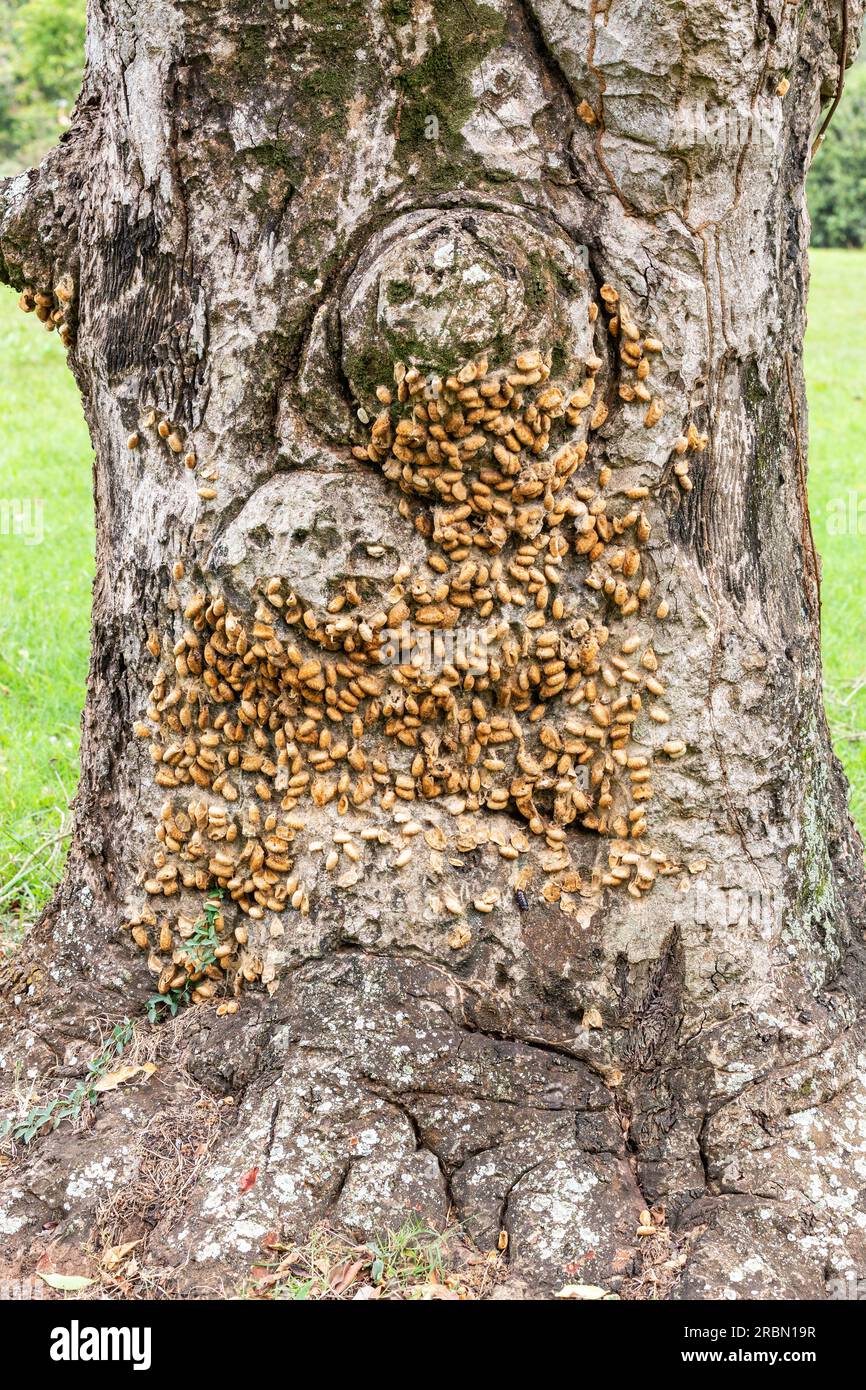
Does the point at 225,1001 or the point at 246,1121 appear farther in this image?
the point at 225,1001

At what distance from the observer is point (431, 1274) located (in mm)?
2375

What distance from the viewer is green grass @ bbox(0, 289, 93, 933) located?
13.1ft

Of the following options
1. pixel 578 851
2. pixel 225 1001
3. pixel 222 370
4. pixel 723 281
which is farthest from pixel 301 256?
pixel 225 1001

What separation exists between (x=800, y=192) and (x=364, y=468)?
1.09m

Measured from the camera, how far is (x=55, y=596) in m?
5.79

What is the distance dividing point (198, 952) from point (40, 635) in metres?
3.00

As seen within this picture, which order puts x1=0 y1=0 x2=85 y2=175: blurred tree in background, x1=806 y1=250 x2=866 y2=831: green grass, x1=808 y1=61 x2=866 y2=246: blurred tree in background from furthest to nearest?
x1=808 y1=61 x2=866 y2=246: blurred tree in background → x1=0 y1=0 x2=85 y2=175: blurred tree in background → x1=806 y1=250 x2=866 y2=831: green grass

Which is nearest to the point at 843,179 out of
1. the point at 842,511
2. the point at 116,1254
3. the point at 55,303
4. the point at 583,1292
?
the point at 842,511

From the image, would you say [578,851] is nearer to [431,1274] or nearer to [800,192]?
[431,1274]

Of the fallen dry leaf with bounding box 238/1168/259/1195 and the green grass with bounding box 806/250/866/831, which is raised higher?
the green grass with bounding box 806/250/866/831

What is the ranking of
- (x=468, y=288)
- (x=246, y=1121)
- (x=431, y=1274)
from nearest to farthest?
(x=468, y=288)
(x=431, y=1274)
(x=246, y=1121)

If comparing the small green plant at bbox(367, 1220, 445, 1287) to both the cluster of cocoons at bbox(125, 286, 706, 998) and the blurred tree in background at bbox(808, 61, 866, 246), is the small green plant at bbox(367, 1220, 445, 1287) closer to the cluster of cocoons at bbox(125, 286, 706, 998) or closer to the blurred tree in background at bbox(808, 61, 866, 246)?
the cluster of cocoons at bbox(125, 286, 706, 998)

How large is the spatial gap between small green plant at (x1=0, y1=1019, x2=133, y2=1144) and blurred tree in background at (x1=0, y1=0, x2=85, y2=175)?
15.1m

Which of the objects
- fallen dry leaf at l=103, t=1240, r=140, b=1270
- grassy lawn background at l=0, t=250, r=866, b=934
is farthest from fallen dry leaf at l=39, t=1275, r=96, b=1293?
grassy lawn background at l=0, t=250, r=866, b=934
